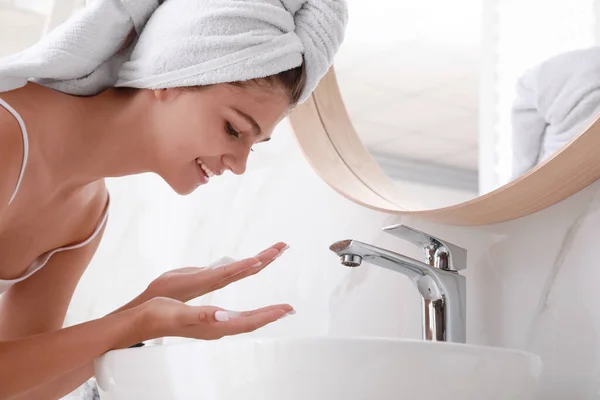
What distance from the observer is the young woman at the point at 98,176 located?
0.88m

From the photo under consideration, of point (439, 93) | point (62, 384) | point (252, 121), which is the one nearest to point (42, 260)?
point (62, 384)

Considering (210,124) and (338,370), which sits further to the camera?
(210,124)

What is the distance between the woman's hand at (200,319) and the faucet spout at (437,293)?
0.65 ft

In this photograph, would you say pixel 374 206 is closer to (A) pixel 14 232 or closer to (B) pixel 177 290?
(B) pixel 177 290

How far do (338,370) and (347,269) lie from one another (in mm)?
597

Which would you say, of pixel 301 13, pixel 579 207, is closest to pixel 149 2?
pixel 301 13

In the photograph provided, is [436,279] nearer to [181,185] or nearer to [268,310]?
[268,310]

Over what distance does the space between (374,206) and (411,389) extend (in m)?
0.54

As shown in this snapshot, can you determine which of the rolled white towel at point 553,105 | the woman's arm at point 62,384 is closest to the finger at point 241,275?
the woman's arm at point 62,384

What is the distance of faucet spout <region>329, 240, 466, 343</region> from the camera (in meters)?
0.98

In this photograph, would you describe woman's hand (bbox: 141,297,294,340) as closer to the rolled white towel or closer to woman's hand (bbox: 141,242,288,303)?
woman's hand (bbox: 141,242,288,303)

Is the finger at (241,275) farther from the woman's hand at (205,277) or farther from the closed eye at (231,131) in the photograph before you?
the closed eye at (231,131)

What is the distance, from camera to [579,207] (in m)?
0.98

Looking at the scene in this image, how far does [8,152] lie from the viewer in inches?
35.4
